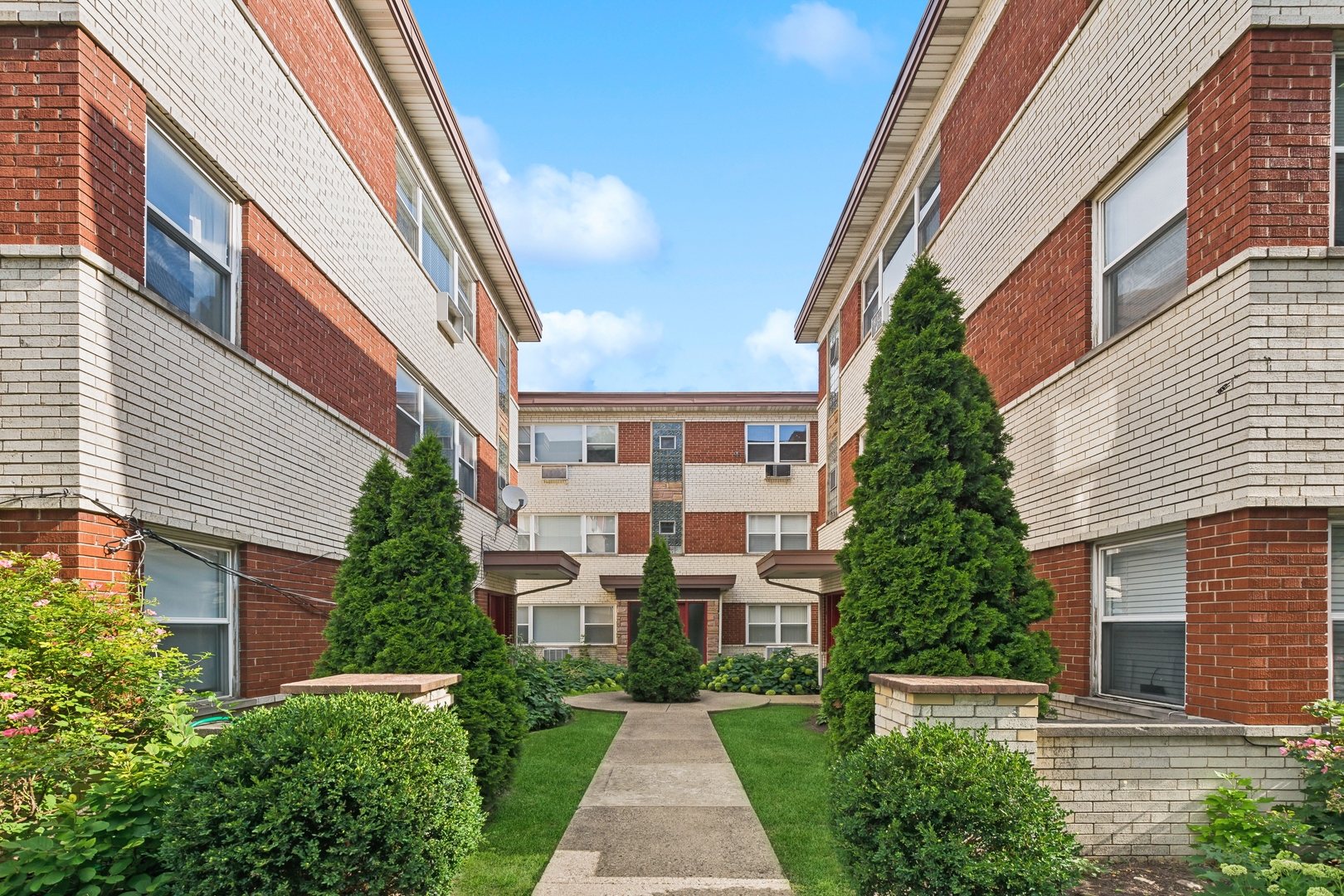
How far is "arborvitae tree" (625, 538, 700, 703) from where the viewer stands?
64.5 feet

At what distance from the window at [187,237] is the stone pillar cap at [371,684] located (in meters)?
3.22

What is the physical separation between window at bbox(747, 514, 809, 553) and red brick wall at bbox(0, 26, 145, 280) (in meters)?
24.7

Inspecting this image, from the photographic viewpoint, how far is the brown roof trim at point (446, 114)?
12.4 meters

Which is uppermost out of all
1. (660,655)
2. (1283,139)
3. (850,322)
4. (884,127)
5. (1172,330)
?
(884,127)

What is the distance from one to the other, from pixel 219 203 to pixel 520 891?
659 centimetres

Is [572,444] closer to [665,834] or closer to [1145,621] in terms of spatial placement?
[665,834]

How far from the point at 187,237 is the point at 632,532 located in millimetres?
22663

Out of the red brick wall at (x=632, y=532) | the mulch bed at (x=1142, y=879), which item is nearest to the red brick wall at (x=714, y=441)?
the red brick wall at (x=632, y=532)

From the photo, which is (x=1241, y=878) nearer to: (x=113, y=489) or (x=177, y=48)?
(x=113, y=489)

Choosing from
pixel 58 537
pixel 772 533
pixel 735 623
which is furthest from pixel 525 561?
pixel 58 537

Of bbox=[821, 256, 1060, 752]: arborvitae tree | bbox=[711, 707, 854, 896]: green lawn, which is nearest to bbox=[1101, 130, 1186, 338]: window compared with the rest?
bbox=[821, 256, 1060, 752]: arborvitae tree

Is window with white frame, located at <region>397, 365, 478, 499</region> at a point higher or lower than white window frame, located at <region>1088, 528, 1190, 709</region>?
higher

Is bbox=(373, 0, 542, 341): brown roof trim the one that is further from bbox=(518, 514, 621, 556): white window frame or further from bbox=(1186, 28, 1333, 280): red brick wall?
bbox=(518, 514, 621, 556): white window frame

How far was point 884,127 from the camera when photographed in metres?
14.7
